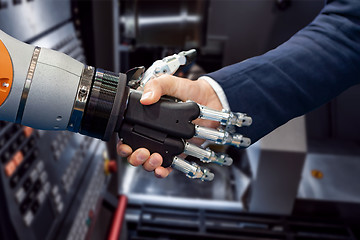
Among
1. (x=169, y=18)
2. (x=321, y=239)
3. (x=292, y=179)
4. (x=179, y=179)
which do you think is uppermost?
(x=169, y=18)

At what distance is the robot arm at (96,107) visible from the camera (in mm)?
454

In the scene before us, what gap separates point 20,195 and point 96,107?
19.1 inches

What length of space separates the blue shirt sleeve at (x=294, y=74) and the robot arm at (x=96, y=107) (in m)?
0.13

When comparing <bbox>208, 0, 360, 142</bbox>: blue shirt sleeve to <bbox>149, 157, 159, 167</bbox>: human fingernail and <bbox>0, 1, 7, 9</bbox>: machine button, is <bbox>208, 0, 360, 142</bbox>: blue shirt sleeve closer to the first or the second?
<bbox>149, 157, 159, 167</bbox>: human fingernail

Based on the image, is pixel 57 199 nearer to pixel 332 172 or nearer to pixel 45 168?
pixel 45 168

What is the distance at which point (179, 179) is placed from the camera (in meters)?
1.97

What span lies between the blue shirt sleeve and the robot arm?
13cm

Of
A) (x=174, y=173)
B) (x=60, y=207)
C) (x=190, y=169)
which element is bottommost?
(x=174, y=173)

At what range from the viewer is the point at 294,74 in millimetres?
688

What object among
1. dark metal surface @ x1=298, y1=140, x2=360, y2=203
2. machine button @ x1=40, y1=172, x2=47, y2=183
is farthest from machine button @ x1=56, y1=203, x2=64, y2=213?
dark metal surface @ x1=298, y1=140, x2=360, y2=203

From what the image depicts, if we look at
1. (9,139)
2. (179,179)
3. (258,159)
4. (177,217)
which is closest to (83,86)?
(9,139)

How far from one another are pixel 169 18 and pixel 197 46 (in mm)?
220

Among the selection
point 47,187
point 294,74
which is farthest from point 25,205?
point 294,74

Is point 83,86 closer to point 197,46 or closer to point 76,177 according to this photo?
point 76,177
